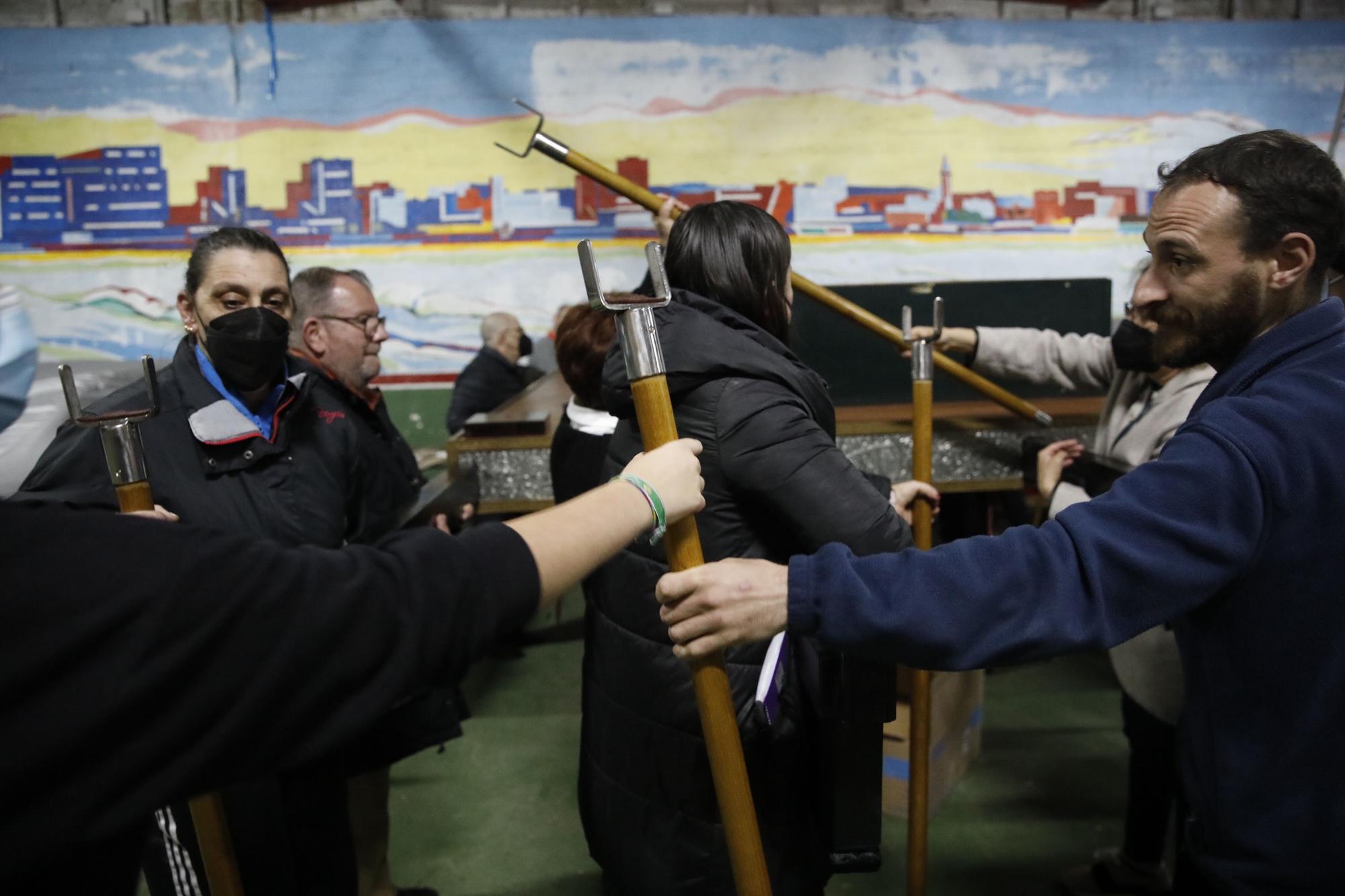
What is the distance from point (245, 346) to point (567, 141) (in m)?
3.76

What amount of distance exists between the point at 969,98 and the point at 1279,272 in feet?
15.0

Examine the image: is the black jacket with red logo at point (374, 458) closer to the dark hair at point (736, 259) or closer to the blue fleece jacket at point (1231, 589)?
the dark hair at point (736, 259)

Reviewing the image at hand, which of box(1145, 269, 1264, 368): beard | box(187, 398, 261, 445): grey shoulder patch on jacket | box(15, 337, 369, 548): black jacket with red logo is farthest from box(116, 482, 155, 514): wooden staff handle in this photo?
box(1145, 269, 1264, 368): beard

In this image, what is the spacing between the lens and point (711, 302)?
56.1 inches

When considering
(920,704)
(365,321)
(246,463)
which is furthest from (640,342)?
(365,321)

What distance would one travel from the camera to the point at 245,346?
171 centimetres

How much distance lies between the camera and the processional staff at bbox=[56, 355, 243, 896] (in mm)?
1257

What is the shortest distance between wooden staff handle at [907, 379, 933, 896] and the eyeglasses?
5.19ft

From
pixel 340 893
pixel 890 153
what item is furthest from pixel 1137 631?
pixel 890 153

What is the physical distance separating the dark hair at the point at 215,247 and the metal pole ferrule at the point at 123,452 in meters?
0.67

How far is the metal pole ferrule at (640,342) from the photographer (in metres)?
1.09

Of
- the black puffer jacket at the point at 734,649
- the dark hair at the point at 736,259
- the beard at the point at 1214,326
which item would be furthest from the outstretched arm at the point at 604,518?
the beard at the point at 1214,326

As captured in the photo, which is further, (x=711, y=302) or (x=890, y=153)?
(x=890, y=153)

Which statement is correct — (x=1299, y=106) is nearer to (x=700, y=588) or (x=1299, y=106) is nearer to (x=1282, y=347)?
(x=1282, y=347)
